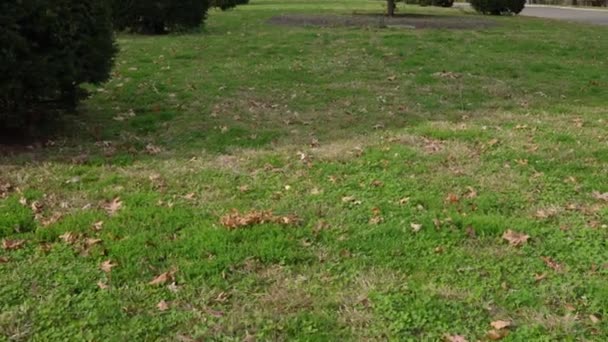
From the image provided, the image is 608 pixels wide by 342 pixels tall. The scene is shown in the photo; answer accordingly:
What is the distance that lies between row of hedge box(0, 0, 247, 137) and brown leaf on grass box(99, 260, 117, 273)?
2.57m

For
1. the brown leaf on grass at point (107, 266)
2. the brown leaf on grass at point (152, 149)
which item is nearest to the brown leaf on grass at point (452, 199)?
the brown leaf on grass at point (107, 266)

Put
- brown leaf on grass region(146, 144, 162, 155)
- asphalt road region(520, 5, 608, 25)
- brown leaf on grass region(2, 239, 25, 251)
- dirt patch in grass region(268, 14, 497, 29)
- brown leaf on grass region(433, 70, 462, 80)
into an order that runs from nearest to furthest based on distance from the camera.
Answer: brown leaf on grass region(2, 239, 25, 251), brown leaf on grass region(146, 144, 162, 155), brown leaf on grass region(433, 70, 462, 80), dirt patch in grass region(268, 14, 497, 29), asphalt road region(520, 5, 608, 25)

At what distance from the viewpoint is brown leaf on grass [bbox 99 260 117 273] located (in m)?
3.81

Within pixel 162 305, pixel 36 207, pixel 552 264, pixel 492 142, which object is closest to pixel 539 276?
pixel 552 264

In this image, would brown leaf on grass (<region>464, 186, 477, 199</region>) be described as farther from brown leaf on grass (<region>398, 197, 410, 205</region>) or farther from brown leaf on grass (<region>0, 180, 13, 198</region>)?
brown leaf on grass (<region>0, 180, 13, 198</region>)

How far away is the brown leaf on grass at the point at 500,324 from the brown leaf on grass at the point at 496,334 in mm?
28

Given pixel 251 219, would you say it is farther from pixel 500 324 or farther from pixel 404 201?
pixel 500 324

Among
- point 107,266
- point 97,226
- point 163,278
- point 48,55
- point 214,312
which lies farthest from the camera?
point 48,55

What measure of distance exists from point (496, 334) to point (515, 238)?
1.18m

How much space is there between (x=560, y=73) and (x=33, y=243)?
894 centimetres

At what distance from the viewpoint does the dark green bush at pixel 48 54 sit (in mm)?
5633

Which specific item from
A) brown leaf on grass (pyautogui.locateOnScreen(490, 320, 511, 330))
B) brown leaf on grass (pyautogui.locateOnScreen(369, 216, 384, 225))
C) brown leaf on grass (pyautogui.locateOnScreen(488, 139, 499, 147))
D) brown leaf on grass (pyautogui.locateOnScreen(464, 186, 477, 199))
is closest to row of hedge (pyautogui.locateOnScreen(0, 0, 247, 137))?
brown leaf on grass (pyautogui.locateOnScreen(369, 216, 384, 225))

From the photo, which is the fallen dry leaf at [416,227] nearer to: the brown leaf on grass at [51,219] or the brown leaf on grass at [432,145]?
the brown leaf on grass at [432,145]

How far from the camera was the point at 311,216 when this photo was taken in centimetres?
460
